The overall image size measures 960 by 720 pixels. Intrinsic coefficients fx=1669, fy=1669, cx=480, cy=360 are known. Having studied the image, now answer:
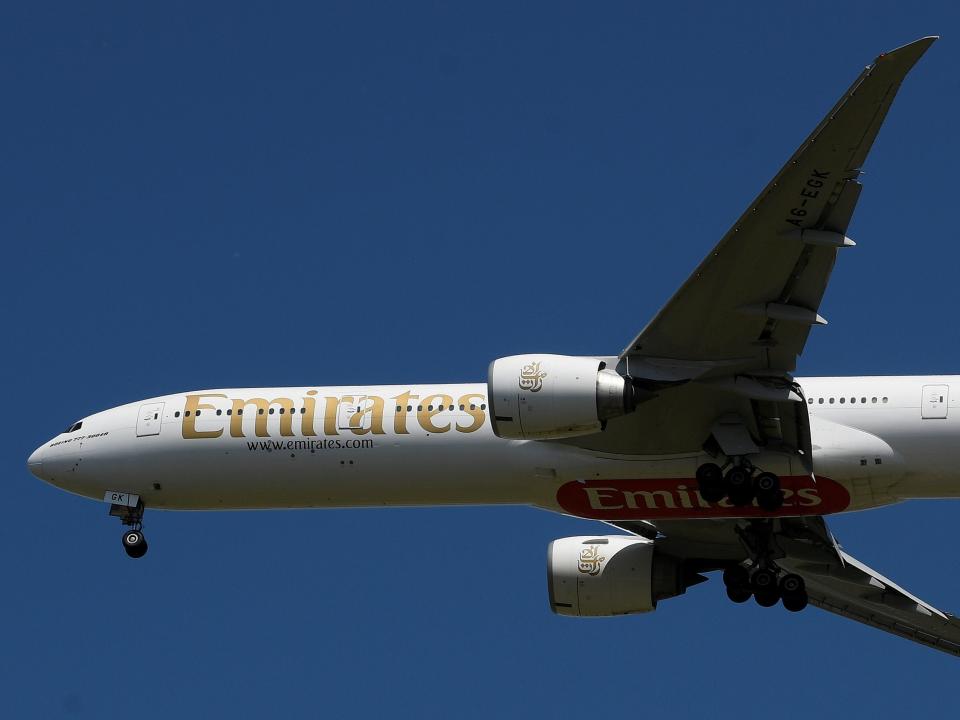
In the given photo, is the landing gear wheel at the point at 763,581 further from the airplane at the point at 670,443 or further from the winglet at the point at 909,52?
the winglet at the point at 909,52

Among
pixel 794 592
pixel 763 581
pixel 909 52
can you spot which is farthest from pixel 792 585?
pixel 909 52

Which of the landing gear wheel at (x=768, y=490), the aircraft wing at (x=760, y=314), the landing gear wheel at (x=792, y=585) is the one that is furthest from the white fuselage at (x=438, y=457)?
the landing gear wheel at (x=792, y=585)

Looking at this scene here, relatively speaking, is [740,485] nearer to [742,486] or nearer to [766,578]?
[742,486]

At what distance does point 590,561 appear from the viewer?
32562 millimetres

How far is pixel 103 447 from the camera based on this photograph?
31.9m

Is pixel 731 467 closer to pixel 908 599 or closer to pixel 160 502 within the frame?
pixel 908 599

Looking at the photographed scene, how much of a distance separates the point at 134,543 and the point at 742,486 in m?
11.6

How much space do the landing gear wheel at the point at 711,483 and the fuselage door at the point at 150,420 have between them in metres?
10.3

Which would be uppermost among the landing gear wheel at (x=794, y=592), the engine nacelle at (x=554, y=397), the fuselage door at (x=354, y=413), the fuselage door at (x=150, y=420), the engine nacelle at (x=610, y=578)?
the fuselage door at (x=150, y=420)

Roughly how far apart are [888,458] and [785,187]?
6088 millimetres

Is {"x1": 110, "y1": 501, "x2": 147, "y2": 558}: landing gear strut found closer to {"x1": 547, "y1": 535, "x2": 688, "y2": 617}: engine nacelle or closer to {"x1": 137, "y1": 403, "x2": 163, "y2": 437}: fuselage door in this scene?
{"x1": 137, "y1": 403, "x2": 163, "y2": 437}: fuselage door

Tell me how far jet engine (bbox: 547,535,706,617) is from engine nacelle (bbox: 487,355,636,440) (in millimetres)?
6365

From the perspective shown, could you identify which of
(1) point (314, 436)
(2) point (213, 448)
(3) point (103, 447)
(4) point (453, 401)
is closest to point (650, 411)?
(4) point (453, 401)

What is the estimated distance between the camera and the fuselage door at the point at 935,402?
28.2 m
